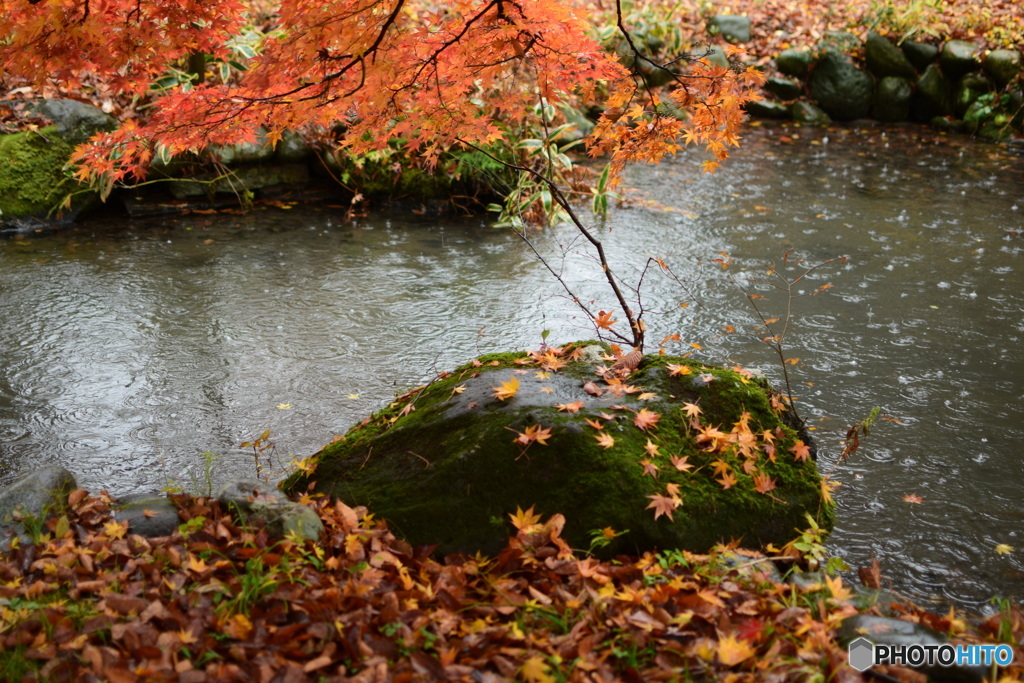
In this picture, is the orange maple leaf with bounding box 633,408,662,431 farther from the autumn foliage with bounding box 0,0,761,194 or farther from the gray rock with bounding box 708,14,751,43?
the gray rock with bounding box 708,14,751,43

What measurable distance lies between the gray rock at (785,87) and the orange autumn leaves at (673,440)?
31.7 ft

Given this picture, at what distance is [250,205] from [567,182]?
10.5 feet

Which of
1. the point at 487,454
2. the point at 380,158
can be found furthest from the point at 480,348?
the point at 380,158

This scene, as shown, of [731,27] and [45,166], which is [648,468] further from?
[731,27]

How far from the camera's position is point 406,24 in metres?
3.08

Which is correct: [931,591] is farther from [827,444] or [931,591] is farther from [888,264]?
[888,264]

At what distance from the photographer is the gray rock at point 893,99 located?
35.1 ft

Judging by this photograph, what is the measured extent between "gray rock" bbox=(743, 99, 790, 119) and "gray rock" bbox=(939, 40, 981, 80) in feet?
7.13

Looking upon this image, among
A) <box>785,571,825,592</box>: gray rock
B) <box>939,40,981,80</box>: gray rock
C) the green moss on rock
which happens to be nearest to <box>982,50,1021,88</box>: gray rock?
<box>939,40,981,80</box>: gray rock

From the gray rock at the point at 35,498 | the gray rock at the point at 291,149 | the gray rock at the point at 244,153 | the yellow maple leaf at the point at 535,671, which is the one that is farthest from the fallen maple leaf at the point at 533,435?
the gray rock at the point at 291,149

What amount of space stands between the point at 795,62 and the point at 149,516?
11.3 meters

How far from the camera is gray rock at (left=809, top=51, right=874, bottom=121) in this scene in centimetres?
1081

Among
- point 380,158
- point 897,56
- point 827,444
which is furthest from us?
point 897,56

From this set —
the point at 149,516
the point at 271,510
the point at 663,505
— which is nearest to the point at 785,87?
the point at 663,505
